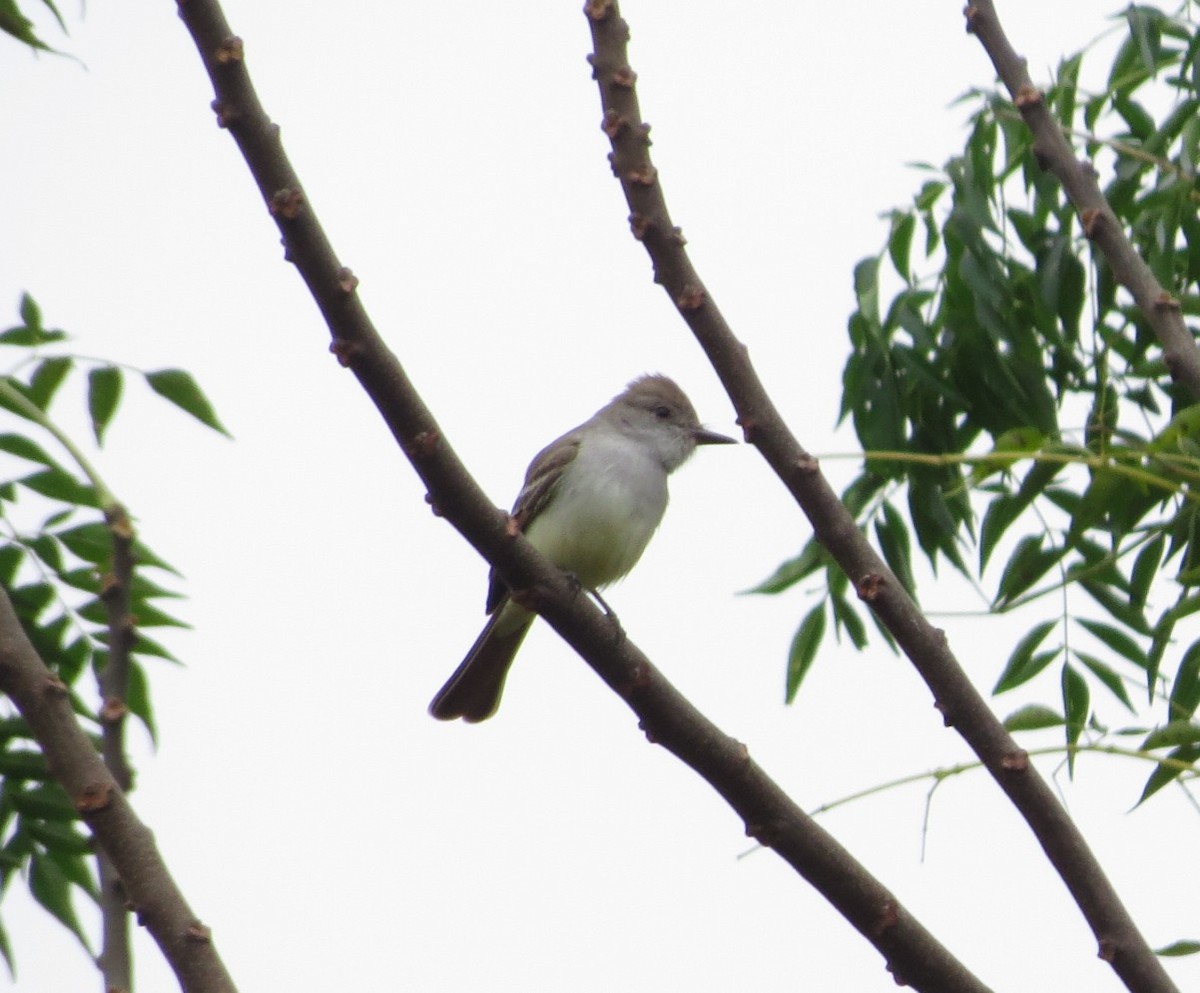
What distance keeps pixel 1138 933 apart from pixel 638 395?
14.8 ft

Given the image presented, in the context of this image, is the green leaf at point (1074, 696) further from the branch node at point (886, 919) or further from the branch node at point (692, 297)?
the branch node at point (692, 297)

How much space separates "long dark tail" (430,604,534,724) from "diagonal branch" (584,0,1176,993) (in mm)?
3188

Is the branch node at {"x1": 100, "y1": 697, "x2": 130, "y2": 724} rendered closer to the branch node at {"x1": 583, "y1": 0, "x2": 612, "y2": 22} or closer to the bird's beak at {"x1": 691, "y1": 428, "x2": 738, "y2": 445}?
the branch node at {"x1": 583, "y1": 0, "x2": 612, "y2": 22}

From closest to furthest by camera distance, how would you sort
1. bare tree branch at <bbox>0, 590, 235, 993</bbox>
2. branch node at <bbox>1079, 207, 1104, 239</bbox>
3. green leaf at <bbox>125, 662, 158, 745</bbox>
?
bare tree branch at <bbox>0, 590, 235, 993</bbox>, branch node at <bbox>1079, 207, 1104, 239</bbox>, green leaf at <bbox>125, 662, 158, 745</bbox>

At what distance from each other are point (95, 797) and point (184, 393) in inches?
→ 38.3

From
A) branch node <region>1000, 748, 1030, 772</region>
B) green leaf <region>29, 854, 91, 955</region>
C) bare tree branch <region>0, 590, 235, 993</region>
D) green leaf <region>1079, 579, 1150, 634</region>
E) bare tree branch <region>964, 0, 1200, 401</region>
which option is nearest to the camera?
bare tree branch <region>0, 590, 235, 993</region>

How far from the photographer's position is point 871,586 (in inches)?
104

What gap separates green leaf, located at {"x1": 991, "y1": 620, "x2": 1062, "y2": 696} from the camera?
359cm

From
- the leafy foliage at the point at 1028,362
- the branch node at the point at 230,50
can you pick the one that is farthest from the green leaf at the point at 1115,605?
the branch node at the point at 230,50

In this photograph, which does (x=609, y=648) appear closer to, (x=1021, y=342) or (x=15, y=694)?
(x=15, y=694)

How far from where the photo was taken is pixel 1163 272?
3.36 meters

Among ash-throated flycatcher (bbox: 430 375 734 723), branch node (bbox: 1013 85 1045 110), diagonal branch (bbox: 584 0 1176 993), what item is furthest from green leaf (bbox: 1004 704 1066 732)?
ash-throated flycatcher (bbox: 430 375 734 723)

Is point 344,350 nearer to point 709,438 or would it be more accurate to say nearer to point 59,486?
point 59,486

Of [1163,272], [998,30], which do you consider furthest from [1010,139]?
[998,30]
